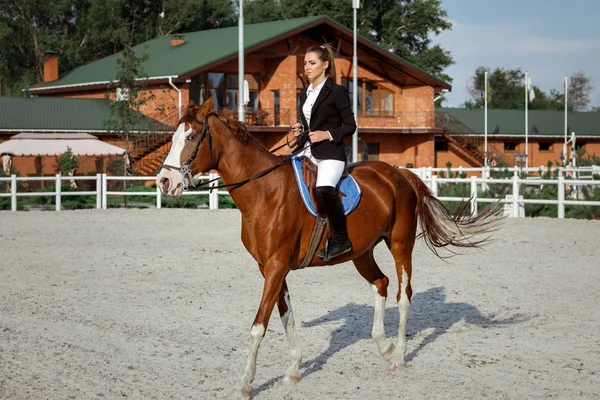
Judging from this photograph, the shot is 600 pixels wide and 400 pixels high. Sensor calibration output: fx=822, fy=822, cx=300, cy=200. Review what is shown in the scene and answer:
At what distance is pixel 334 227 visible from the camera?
23.9 feet

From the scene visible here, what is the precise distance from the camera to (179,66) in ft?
143

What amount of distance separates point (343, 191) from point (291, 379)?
176 centimetres

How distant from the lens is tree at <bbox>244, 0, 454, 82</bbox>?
Answer: 2638 inches

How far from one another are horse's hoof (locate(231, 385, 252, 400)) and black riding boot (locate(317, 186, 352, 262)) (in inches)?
56.4

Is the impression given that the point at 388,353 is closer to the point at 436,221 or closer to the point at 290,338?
the point at 290,338

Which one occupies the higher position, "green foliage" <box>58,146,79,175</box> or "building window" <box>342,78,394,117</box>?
"building window" <box>342,78,394,117</box>

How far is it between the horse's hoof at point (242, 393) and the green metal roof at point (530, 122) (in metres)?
53.3

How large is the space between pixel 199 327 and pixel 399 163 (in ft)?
140

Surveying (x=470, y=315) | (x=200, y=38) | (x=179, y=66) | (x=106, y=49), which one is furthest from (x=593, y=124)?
(x=470, y=315)

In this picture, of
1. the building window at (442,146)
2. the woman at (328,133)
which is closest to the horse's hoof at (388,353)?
the woman at (328,133)

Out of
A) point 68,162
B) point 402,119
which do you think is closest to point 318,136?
point 68,162

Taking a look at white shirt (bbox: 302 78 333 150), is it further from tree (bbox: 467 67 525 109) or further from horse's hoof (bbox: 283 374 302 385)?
tree (bbox: 467 67 525 109)

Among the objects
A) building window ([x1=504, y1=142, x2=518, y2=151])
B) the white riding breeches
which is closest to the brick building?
building window ([x1=504, y1=142, x2=518, y2=151])

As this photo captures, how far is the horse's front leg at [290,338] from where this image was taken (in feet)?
23.0
